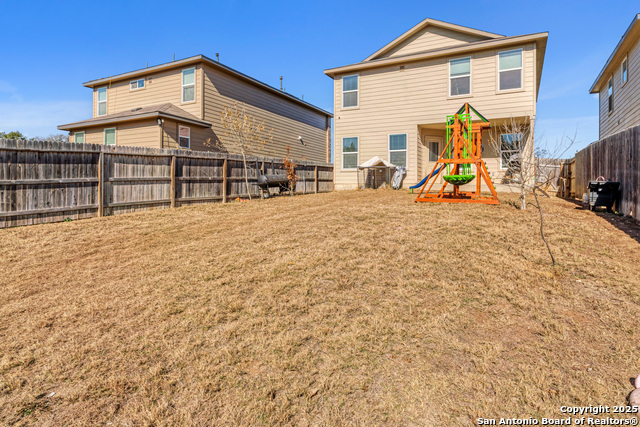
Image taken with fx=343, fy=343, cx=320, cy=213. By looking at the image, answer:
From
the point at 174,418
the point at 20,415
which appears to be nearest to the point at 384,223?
the point at 174,418

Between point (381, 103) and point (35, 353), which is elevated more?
point (381, 103)

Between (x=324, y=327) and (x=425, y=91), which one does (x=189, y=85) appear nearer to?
(x=425, y=91)

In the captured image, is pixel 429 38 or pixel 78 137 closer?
pixel 429 38

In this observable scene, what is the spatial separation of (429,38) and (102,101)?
55.5ft

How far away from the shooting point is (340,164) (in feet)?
51.8

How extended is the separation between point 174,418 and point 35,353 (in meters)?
1.70

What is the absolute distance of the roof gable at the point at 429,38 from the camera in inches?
537

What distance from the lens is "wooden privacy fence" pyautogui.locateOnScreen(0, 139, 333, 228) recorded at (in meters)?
7.02

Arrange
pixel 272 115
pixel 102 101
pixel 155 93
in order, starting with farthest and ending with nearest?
1. pixel 272 115
2. pixel 102 101
3. pixel 155 93

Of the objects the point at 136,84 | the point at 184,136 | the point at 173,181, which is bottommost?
the point at 173,181

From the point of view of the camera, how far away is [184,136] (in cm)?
1470

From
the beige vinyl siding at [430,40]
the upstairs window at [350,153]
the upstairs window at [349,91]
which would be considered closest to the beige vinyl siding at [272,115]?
the upstairs window at [350,153]

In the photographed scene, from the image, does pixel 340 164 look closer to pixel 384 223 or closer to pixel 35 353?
pixel 384 223

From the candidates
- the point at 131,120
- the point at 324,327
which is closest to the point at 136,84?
the point at 131,120
